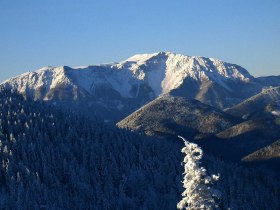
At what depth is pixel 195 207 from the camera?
152ft

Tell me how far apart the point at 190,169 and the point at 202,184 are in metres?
2.39

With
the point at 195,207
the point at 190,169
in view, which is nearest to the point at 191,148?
the point at 190,169

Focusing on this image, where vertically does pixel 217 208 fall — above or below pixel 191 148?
below

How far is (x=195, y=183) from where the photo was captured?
45.7 m

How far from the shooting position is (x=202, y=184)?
152 feet

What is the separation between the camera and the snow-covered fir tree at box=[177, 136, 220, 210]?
1749 inches

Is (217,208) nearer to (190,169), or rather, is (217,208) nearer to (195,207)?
(195,207)

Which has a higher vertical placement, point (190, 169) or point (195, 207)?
point (190, 169)

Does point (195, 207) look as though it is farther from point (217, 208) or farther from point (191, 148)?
point (191, 148)

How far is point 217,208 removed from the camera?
152 feet

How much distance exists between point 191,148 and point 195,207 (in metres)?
5.77

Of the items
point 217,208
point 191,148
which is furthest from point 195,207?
point 191,148

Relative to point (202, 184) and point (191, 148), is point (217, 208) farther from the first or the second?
point (191, 148)

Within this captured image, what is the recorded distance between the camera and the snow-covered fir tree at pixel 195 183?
44425 mm
